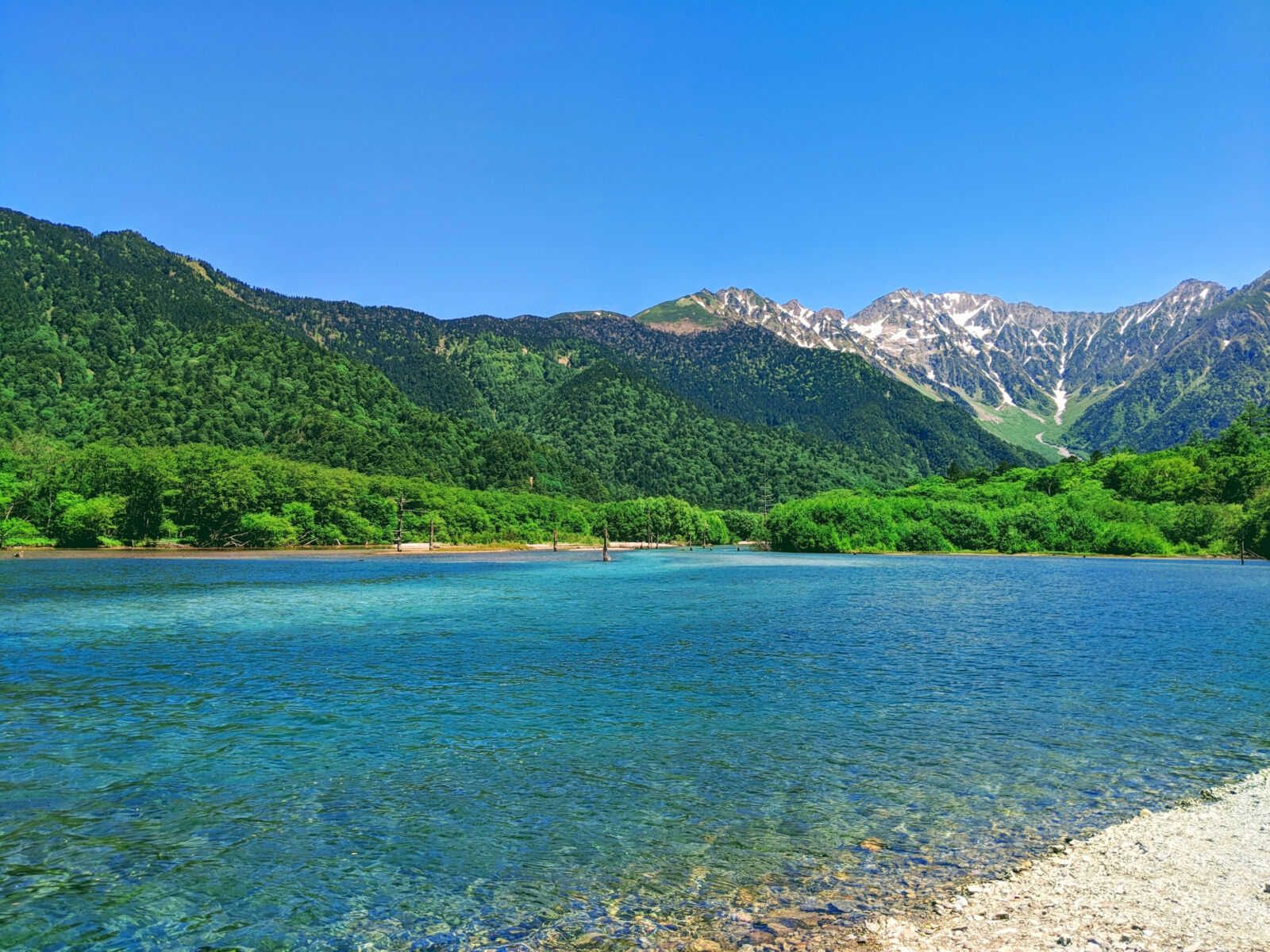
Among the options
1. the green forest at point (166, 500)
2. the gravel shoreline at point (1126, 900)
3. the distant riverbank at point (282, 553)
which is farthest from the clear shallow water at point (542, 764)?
the green forest at point (166, 500)

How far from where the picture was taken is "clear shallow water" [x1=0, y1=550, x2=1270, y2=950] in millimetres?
12336

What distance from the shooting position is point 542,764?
20.0 metres

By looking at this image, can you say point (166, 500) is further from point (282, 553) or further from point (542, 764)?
point (542, 764)

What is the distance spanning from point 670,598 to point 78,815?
204 feet

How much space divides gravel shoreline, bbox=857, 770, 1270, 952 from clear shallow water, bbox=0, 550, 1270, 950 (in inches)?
42.9

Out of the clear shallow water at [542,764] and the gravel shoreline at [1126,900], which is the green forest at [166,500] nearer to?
the clear shallow water at [542,764]

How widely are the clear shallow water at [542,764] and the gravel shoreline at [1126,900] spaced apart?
1090 millimetres

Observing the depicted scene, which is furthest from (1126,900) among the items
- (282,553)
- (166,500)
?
(166,500)

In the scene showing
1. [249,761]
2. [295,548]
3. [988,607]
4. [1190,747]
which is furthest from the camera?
[295,548]

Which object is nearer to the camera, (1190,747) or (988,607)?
(1190,747)

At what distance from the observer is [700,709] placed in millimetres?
26875

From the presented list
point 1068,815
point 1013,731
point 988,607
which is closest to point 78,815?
point 1068,815

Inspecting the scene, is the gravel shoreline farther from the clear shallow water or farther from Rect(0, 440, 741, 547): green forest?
Rect(0, 440, 741, 547): green forest

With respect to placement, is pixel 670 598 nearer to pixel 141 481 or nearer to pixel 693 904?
pixel 693 904
